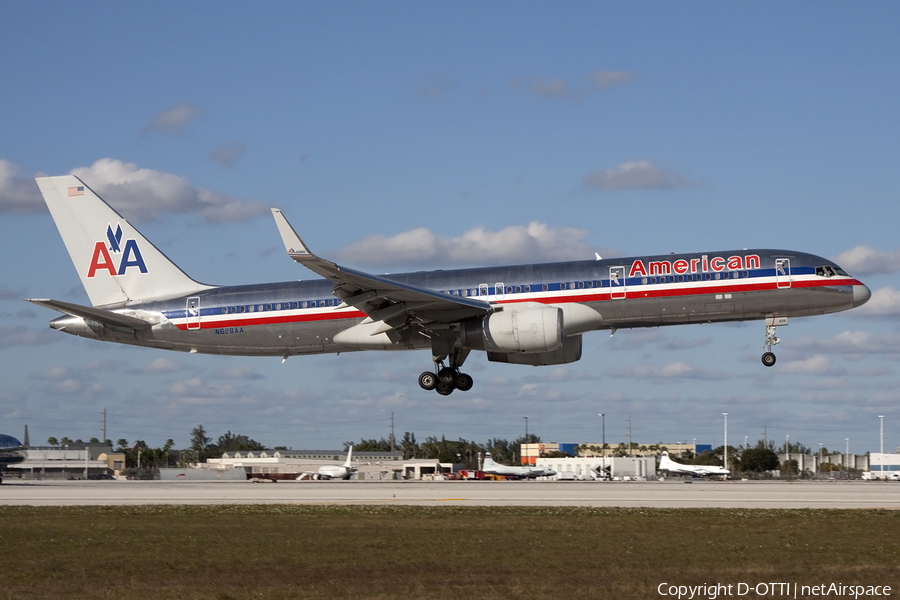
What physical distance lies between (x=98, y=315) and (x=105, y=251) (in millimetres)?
4835

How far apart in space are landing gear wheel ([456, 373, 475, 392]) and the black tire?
0.32m

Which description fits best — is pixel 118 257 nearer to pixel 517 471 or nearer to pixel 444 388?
pixel 444 388

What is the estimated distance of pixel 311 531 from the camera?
2378 cm

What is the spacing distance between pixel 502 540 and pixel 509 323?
17.0m

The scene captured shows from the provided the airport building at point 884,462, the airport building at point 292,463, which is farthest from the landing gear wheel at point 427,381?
the airport building at point 884,462

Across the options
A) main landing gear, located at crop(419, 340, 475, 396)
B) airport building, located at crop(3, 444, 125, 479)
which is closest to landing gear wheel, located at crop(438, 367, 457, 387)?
main landing gear, located at crop(419, 340, 475, 396)

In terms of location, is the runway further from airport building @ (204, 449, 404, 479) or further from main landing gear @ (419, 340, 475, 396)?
airport building @ (204, 449, 404, 479)

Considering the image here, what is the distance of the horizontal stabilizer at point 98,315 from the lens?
40575 millimetres

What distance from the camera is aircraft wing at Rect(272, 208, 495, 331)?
35.1 m

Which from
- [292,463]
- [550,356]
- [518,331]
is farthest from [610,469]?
[518,331]

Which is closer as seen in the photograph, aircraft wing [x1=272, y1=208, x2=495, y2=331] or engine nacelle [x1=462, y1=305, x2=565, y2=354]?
aircraft wing [x1=272, y1=208, x2=495, y2=331]

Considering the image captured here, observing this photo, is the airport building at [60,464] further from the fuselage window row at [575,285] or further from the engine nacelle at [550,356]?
the engine nacelle at [550,356]

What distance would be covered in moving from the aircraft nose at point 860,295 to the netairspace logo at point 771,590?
24.1 m

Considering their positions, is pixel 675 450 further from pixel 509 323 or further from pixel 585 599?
pixel 585 599
